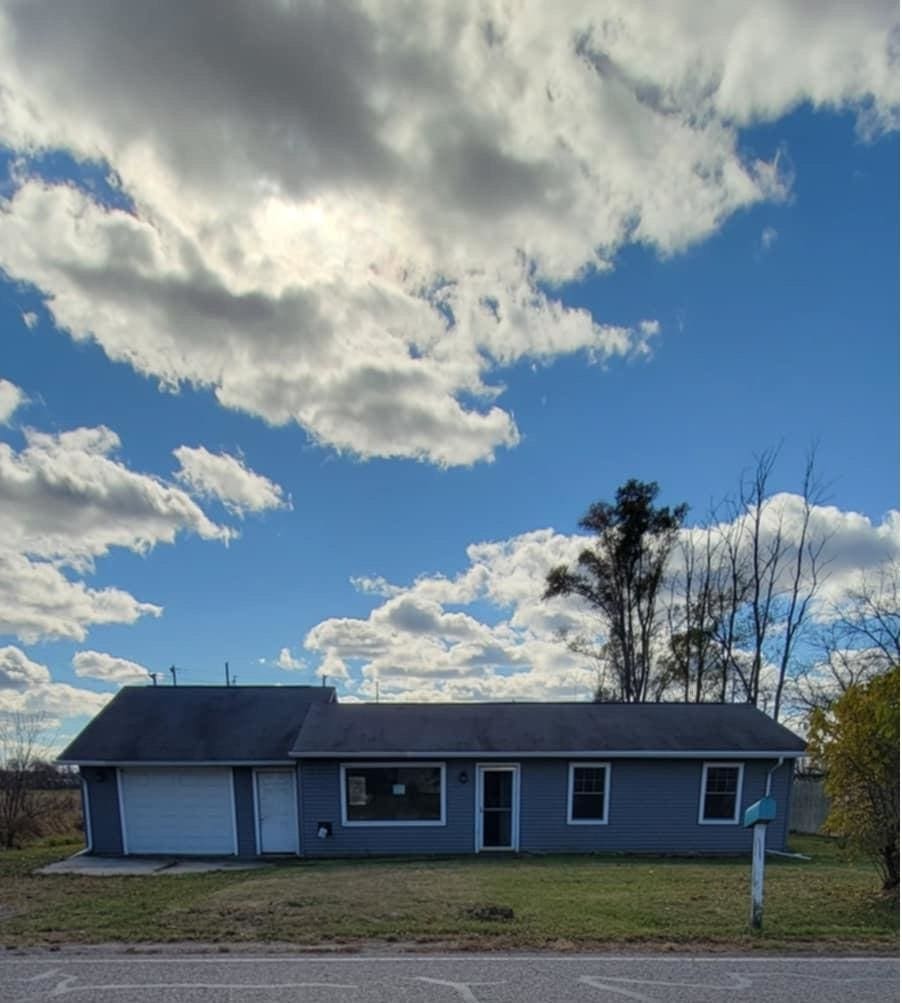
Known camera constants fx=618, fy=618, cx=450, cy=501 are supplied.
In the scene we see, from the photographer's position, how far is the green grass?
17.8 ft

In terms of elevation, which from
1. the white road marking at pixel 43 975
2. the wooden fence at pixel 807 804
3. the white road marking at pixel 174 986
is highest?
the white road marking at pixel 174 986

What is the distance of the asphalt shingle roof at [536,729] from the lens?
12.7 m

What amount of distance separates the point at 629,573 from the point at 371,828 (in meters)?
14.7

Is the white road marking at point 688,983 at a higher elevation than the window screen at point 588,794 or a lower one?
higher

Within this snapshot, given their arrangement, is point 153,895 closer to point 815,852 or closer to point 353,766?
point 353,766

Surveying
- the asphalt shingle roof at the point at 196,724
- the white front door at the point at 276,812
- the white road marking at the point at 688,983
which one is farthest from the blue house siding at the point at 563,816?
the white road marking at the point at 688,983

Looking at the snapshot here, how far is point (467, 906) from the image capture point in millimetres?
6621

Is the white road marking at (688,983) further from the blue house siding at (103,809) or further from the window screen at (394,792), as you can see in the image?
the blue house siding at (103,809)

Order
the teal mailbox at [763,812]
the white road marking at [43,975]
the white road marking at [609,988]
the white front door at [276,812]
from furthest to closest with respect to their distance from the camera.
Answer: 1. the white front door at [276,812]
2. the teal mailbox at [763,812]
3. the white road marking at [43,975]
4. the white road marking at [609,988]

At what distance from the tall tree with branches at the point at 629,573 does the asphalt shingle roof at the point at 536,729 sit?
920cm

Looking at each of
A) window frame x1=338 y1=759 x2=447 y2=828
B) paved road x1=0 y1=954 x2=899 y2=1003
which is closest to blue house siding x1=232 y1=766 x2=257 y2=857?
window frame x1=338 y1=759 x2=447 y2=828

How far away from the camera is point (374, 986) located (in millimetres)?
4309

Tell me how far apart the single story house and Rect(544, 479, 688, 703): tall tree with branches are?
402 inches

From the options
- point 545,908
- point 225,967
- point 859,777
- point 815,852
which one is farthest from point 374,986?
point 815,852
